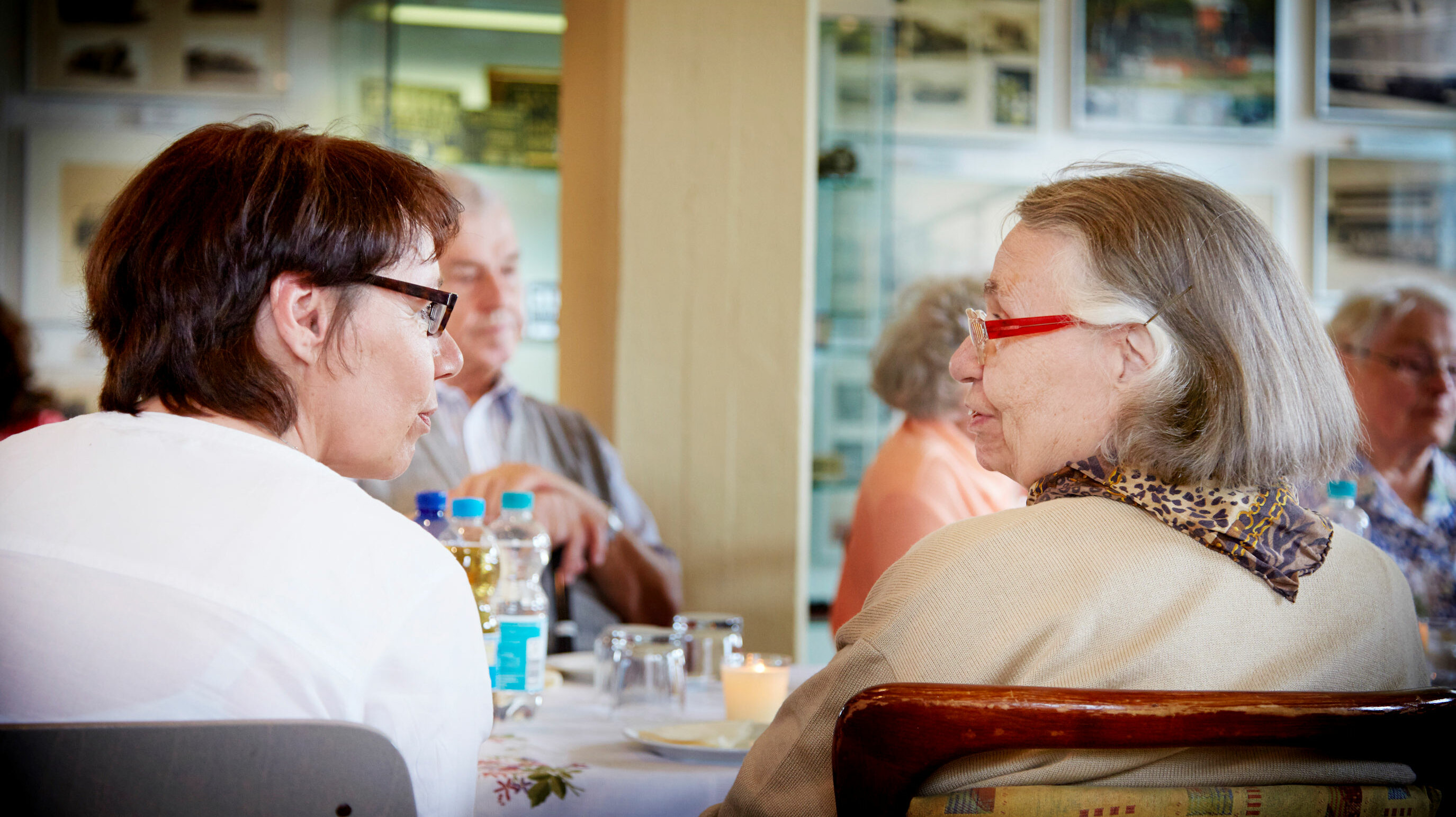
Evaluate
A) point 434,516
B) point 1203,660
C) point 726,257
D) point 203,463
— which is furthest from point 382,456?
point 726,257

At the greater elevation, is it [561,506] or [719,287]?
[719,287]

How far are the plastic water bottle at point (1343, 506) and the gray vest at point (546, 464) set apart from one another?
1.56m

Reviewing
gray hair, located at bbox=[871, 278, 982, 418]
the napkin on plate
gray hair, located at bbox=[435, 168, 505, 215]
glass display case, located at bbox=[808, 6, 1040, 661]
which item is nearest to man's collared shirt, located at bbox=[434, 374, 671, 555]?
gray hair, located at bbox=[435, 168, 505, 215]

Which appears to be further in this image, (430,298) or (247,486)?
(430,298)

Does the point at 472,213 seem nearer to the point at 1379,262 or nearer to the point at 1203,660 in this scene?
the point at 1203,660

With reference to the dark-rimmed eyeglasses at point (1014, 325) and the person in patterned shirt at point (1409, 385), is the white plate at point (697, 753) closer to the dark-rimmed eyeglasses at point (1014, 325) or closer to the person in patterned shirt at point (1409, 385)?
the dark-rimmed eyeglasses at point (1014, 325)

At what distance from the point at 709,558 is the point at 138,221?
2042 mm

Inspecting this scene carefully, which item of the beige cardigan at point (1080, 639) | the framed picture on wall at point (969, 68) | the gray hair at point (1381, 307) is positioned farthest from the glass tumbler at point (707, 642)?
the framed picture on wall at point (969, 68)

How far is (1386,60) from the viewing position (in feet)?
17.7

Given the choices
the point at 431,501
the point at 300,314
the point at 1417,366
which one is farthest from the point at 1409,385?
the point at 300,314

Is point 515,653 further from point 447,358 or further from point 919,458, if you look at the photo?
point 919,458

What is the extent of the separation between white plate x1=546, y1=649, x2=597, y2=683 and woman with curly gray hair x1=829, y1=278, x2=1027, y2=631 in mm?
640

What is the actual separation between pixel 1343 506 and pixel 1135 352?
56.2 inches

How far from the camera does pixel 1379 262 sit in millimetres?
5387
